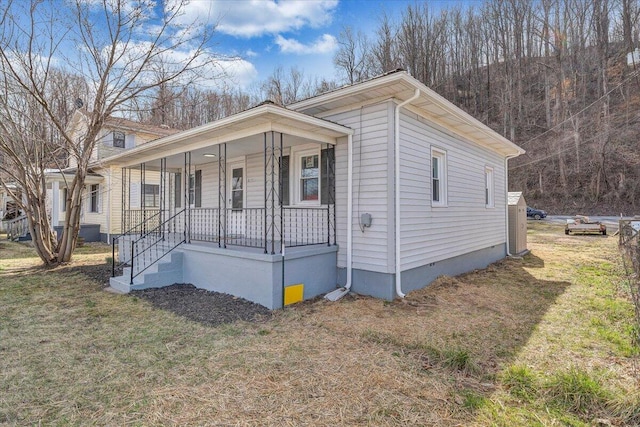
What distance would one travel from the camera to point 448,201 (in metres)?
8.02

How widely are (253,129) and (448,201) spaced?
4797 millimetres

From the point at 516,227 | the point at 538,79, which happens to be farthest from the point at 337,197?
the point at 538,79

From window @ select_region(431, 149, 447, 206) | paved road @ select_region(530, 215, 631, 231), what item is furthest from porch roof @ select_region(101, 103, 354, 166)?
paved road @ select_region(530, 215, 631, 231)

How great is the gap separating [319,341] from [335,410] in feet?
4.91

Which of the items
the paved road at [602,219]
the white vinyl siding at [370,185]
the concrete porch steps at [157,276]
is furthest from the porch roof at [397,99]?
the paved road at [602,219]

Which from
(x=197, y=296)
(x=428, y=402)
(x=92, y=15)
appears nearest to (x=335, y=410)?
(x=428, y=402)

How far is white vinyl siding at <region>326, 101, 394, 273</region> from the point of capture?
6.05 meters

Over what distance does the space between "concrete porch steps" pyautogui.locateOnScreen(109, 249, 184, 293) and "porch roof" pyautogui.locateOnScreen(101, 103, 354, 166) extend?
7.66 ft

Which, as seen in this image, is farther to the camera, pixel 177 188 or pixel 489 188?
pixel 177 188

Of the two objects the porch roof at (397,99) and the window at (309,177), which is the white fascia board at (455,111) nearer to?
the porch roof at (397,99)

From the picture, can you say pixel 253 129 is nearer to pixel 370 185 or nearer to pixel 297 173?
pixel 297 173

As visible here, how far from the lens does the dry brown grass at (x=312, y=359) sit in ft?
9.16

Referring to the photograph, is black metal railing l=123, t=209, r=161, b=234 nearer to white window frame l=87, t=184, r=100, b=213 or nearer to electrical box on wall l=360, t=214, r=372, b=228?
white window frame l=87, t=184, r=100, b=213

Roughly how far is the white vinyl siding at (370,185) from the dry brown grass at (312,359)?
863mm
